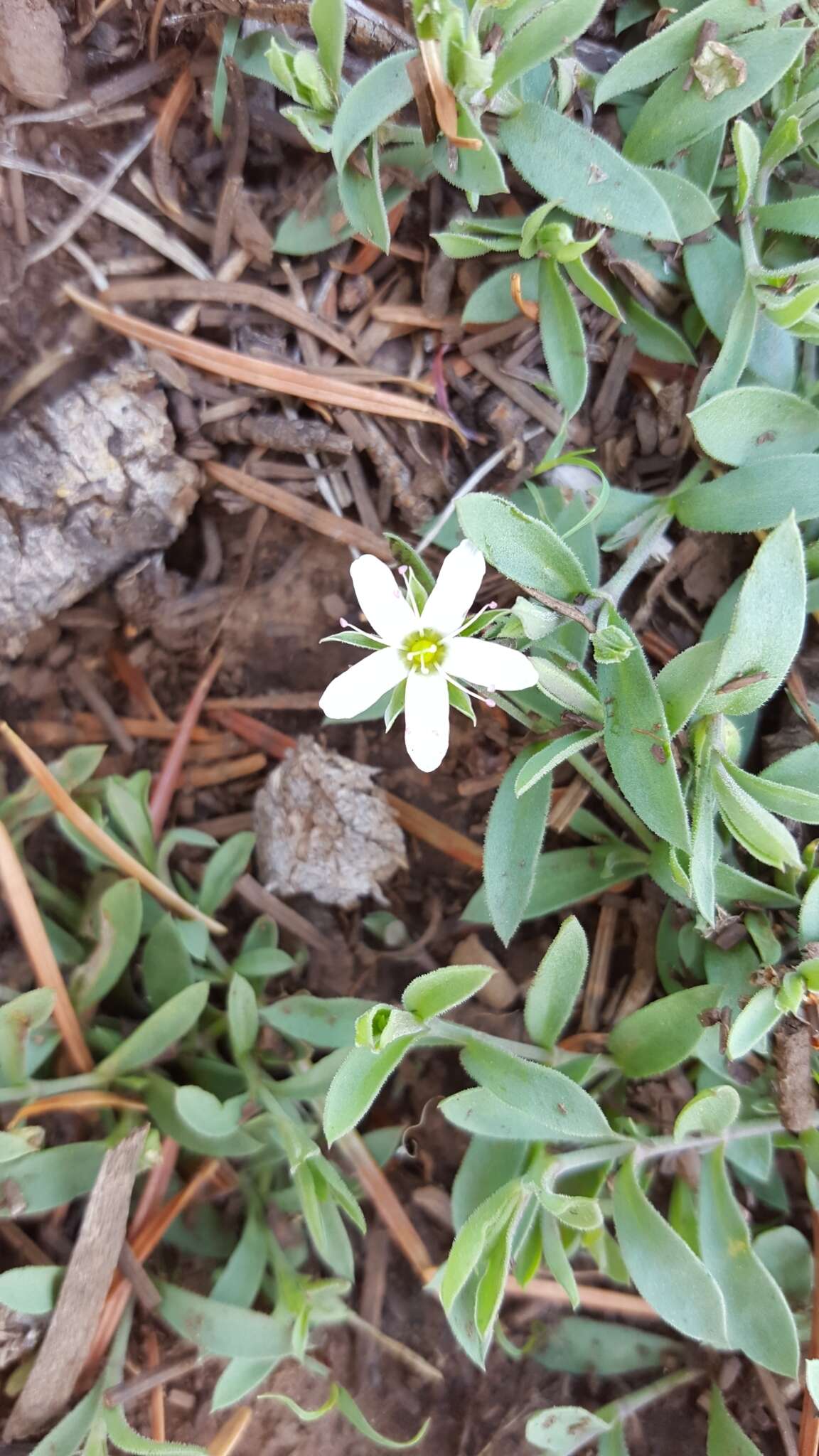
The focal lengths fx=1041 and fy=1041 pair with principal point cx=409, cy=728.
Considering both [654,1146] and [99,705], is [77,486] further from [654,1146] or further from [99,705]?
[654,1146]

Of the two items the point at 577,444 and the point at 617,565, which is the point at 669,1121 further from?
the point at 577,444

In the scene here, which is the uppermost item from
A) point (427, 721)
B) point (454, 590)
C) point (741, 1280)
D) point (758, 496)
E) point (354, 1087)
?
point (454, 590)

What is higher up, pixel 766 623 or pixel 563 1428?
pixel 766 623

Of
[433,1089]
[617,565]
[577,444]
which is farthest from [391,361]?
[433,1089]

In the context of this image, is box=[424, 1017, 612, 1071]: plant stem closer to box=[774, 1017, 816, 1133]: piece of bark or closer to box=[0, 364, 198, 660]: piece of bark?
box=[774, 1017, 816, 1133]: piece of bark

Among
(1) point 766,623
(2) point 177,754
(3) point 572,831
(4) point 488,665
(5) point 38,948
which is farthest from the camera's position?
(2) point 177,754

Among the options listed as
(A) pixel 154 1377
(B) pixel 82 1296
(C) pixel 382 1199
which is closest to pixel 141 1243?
(B) pixel 82 1296

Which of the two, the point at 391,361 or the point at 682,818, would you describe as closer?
the point at 682,818
